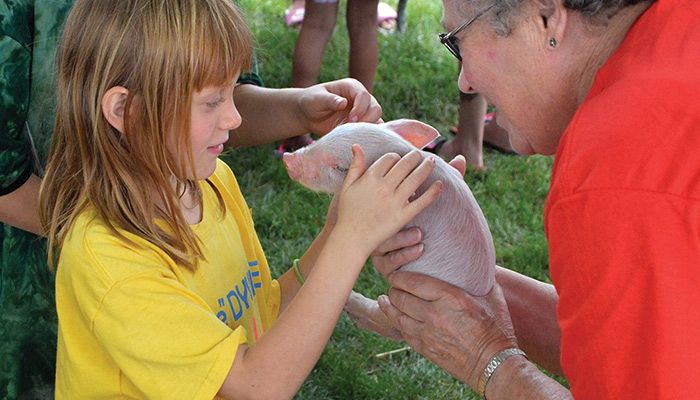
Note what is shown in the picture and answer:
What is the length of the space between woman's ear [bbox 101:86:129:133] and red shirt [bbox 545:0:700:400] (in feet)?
2.60

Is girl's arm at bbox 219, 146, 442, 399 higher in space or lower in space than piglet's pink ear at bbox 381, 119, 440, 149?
lower

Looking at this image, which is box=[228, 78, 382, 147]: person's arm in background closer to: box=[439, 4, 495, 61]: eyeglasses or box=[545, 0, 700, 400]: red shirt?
box=[439, 4, 495, 61]: eyeglasses

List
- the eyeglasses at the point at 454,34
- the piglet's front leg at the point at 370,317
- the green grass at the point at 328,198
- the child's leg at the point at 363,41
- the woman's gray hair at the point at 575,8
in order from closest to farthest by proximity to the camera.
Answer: the woman's gray hair at the point at 575,8
the eyeglasses at the point at 454,34
the piglet's front leg at the point at 370,317
the green grass at the point at 328,198
the child's leg at the point at 363,41

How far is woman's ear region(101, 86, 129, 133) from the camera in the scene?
1.73 m

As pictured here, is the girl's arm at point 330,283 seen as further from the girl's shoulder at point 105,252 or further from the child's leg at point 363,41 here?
the child's leg at point 363,41

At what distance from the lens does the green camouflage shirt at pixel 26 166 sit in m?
1.98

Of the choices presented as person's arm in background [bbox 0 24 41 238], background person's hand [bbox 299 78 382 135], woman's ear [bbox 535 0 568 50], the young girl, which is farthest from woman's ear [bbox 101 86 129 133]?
woman's ear [bbox 535 0 568 50]

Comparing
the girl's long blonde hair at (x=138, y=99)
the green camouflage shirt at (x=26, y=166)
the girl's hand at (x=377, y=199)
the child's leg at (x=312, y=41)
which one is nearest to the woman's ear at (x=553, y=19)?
the girl's hand at (x=377, y=199)

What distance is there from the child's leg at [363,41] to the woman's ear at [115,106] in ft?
10.6

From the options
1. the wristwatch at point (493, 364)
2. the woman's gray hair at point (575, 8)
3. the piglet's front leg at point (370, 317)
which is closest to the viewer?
the woman's gray hair at point (575, 8)

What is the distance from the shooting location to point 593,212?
1.38 metres

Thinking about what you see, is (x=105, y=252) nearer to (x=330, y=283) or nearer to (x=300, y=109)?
(x=330, y=283)

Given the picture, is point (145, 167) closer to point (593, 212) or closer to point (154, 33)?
point (154, 33)

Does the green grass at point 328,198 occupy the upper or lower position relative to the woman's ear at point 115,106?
lower
